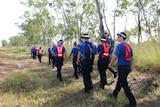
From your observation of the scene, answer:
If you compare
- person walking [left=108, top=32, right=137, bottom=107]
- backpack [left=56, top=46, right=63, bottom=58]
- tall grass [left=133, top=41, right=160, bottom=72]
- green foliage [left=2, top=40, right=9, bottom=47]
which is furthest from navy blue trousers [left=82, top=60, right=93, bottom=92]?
green foliage [left=2, top=40, right=9, bottom=47]

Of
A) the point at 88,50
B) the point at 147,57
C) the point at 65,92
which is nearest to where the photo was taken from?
the point at 88,50

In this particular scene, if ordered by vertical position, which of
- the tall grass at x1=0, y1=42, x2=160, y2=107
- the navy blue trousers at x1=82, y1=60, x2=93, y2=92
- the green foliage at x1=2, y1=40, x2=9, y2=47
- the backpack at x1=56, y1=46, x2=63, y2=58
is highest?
the green foliage at x1=2, y1=40, x2=9, y2=47

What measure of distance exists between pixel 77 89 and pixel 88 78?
3.15 ft

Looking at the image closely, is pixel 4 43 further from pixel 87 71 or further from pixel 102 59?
pixel 102 59

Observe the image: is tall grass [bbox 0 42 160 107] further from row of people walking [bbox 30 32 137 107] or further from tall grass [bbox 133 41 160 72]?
row of people walking [bbox 30 32 137 107]

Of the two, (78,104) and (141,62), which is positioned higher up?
(141,62)

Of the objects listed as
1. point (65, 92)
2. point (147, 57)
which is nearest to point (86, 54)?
point (65, 92)

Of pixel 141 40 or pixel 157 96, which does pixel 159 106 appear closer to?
pixel 157 96

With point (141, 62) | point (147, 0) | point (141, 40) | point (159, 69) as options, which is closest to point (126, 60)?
point (159, 69)

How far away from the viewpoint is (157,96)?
26.9ft

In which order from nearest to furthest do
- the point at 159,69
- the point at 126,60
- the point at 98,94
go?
1. the point at 126,60
2. the point at 98,94
3. the point at 159,69

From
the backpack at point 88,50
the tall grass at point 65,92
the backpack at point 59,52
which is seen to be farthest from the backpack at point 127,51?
the backpack at point 59,52

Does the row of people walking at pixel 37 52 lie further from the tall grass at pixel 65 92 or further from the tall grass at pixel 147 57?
the tall grass at pixel 147 57

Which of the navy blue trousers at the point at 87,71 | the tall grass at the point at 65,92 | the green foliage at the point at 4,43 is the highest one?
the green foliage at the point at 4,43
